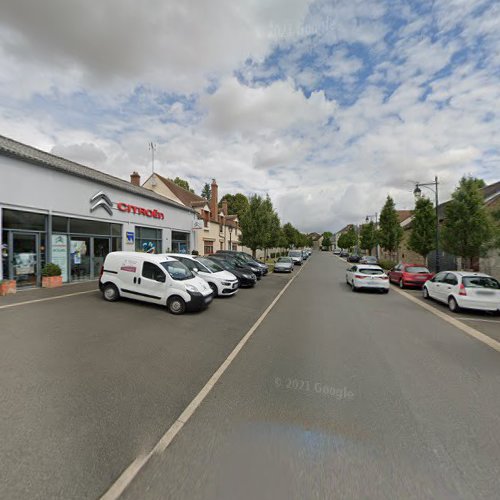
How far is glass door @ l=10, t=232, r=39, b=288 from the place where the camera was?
10.1m

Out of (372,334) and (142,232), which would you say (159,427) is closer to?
(372,334)

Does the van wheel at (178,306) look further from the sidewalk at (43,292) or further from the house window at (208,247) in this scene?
the house window at (208,247)

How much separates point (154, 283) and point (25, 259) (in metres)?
6.80

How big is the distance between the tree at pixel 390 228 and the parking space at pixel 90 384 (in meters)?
25.4

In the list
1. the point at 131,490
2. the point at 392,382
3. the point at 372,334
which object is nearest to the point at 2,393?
the point at 131,490

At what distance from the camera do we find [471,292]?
27.4ft

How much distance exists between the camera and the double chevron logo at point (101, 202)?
43.8 ft

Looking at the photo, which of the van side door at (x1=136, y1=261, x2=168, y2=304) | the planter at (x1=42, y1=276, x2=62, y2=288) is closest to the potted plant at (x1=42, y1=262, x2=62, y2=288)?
the planter at (x1=42, y1=276, x2=62, y2=288)

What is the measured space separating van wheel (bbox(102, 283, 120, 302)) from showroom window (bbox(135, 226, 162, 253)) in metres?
8.64

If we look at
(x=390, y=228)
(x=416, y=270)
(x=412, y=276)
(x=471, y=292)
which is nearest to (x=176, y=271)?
(x=471, y=292)

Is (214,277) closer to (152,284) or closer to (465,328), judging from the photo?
(152,284)

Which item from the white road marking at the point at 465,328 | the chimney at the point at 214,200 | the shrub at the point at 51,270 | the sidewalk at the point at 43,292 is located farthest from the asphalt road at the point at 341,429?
the chimney at the point at 214,200

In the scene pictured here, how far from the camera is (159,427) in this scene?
2781mm

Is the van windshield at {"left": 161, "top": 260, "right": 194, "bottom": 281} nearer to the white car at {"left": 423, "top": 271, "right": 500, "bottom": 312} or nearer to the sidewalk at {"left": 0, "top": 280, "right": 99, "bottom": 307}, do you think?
the sidewalk at {"left": 0, "top": 280, "right": 99, "bottom": 307}
